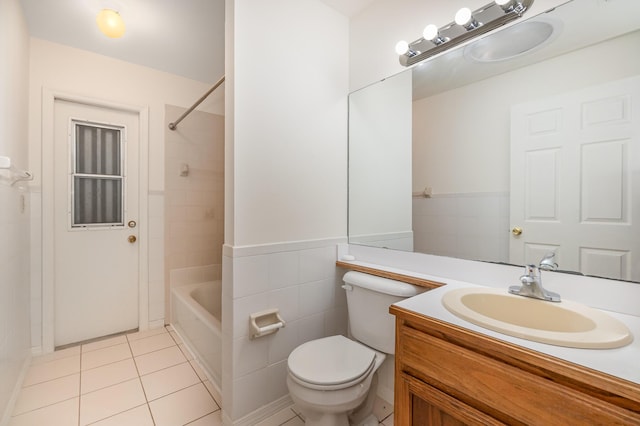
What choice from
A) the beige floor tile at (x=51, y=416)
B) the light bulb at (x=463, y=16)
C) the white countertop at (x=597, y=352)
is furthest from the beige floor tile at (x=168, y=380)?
the light bulb at (x=463, y=16)

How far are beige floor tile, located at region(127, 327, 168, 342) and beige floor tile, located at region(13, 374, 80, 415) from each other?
1.80 ft

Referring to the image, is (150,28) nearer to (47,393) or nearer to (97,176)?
(97,176)

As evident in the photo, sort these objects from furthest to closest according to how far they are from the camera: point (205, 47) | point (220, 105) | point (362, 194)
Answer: point (220, 105)
point (205, 47)
point (362, 194)

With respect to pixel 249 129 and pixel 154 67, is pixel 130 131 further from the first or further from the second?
pixel 249 129

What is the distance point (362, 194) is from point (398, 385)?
1187 millimetres

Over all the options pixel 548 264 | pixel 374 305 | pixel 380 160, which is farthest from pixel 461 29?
pixel 374 305

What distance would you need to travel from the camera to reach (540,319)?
1.00 meters

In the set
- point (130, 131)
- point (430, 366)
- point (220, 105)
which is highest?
point (220, 105)

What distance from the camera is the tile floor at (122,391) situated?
59.5 inches

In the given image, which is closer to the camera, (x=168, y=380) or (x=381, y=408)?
(x=381, y=408)

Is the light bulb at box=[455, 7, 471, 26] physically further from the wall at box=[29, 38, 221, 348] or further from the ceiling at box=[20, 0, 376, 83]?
the wall at box=[29, 38, 221, 348]

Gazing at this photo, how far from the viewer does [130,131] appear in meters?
2.51

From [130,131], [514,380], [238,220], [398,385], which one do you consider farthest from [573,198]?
[130,131]

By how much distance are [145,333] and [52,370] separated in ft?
2.09
